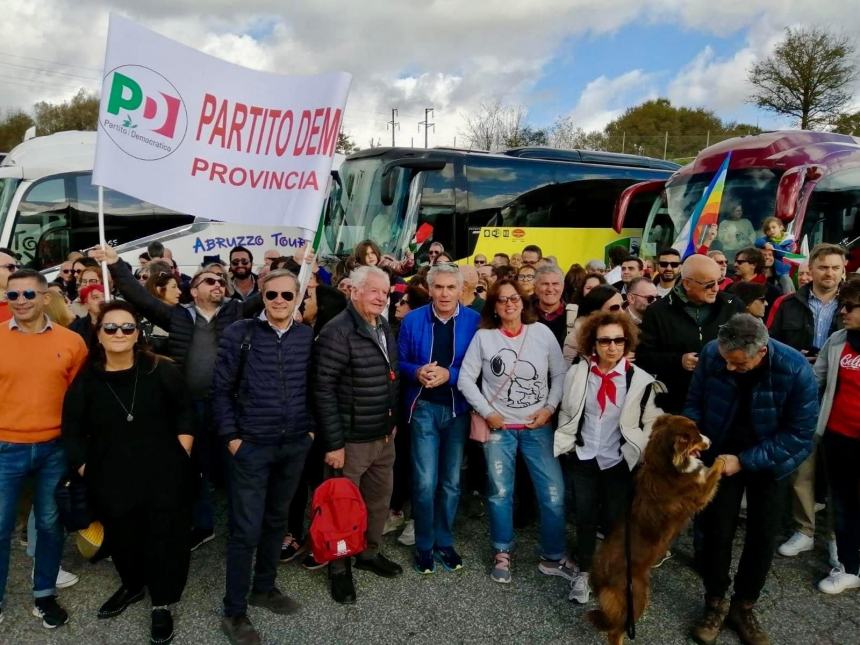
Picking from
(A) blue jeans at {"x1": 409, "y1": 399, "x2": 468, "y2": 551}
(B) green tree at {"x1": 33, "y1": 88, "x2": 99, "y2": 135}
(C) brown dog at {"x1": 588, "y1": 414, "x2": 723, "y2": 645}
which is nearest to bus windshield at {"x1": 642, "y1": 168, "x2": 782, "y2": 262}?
(A) blue jeans at {"x1": 409, "y1": 399, "x2": 468, "y2": 551}

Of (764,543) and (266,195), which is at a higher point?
(266,195)

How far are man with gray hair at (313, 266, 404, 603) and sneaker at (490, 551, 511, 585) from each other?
87cm

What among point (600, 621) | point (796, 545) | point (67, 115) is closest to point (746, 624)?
point (600, 621)

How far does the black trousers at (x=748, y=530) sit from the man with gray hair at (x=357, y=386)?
168cm

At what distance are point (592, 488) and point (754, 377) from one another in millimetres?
1109

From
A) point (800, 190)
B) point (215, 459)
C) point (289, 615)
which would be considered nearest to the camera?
point (289, 615)

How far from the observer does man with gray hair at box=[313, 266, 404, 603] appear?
A: 11.3 feet

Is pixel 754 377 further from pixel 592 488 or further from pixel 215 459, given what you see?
pixel 215 459

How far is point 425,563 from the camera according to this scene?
3.91m

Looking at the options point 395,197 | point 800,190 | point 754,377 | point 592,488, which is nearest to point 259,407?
point 592,488

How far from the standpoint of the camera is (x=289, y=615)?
3428 millimetres

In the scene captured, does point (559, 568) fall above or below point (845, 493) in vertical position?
below

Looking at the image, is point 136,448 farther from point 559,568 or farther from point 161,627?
point 559,568

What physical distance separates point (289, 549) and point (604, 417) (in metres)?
2.20
